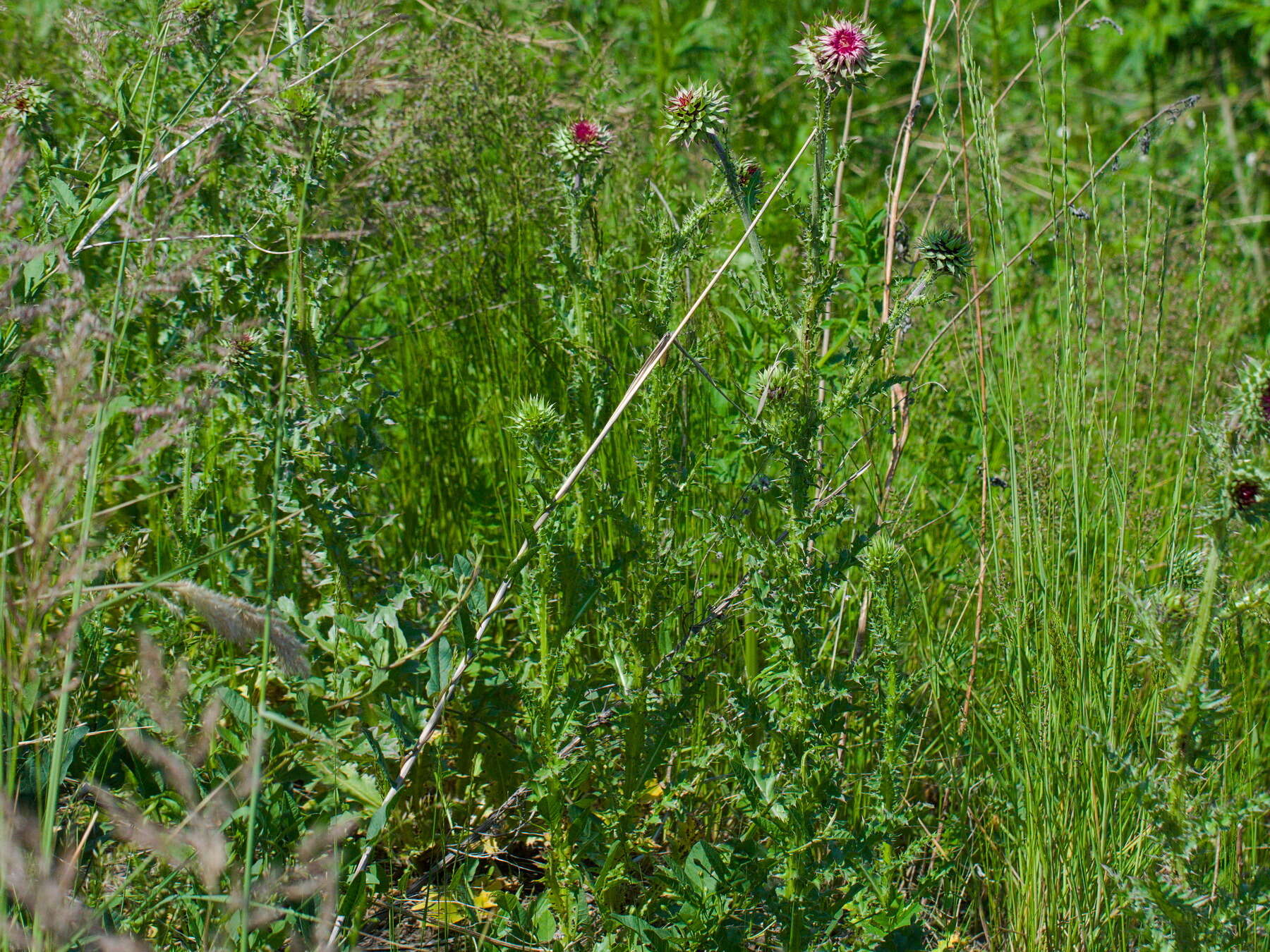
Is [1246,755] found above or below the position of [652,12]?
below

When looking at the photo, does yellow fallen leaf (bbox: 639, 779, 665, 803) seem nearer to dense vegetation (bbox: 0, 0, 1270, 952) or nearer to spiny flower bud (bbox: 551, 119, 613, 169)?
dense vegetation (bbox: 0, 0, 1270, 952)

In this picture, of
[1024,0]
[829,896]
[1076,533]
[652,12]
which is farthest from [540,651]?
[1024,0]

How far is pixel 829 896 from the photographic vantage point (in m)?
1.75

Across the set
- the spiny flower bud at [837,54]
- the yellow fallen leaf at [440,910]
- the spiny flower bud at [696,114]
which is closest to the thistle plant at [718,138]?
the spiny flower bud at [696,114]

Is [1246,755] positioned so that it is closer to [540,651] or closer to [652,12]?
[540,651]

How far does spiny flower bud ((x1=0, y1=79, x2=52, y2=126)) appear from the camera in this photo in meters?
1.87

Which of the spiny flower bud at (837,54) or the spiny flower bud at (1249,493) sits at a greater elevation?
the spiny flower bud at (837,54)

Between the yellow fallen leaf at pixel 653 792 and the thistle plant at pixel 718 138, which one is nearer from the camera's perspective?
the thistle plant at pixel 718 138

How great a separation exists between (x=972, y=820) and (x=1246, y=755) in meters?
0.49

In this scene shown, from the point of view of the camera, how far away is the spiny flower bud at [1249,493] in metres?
1.21

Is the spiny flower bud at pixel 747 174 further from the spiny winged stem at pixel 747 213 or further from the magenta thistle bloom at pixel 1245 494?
the magenta thistle bloom at pixel 1245 494

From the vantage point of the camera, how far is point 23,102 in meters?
1.94

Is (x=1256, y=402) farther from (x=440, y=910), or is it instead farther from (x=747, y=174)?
(x=440, y=910)

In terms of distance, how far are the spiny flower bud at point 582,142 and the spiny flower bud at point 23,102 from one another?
0.91 metres
